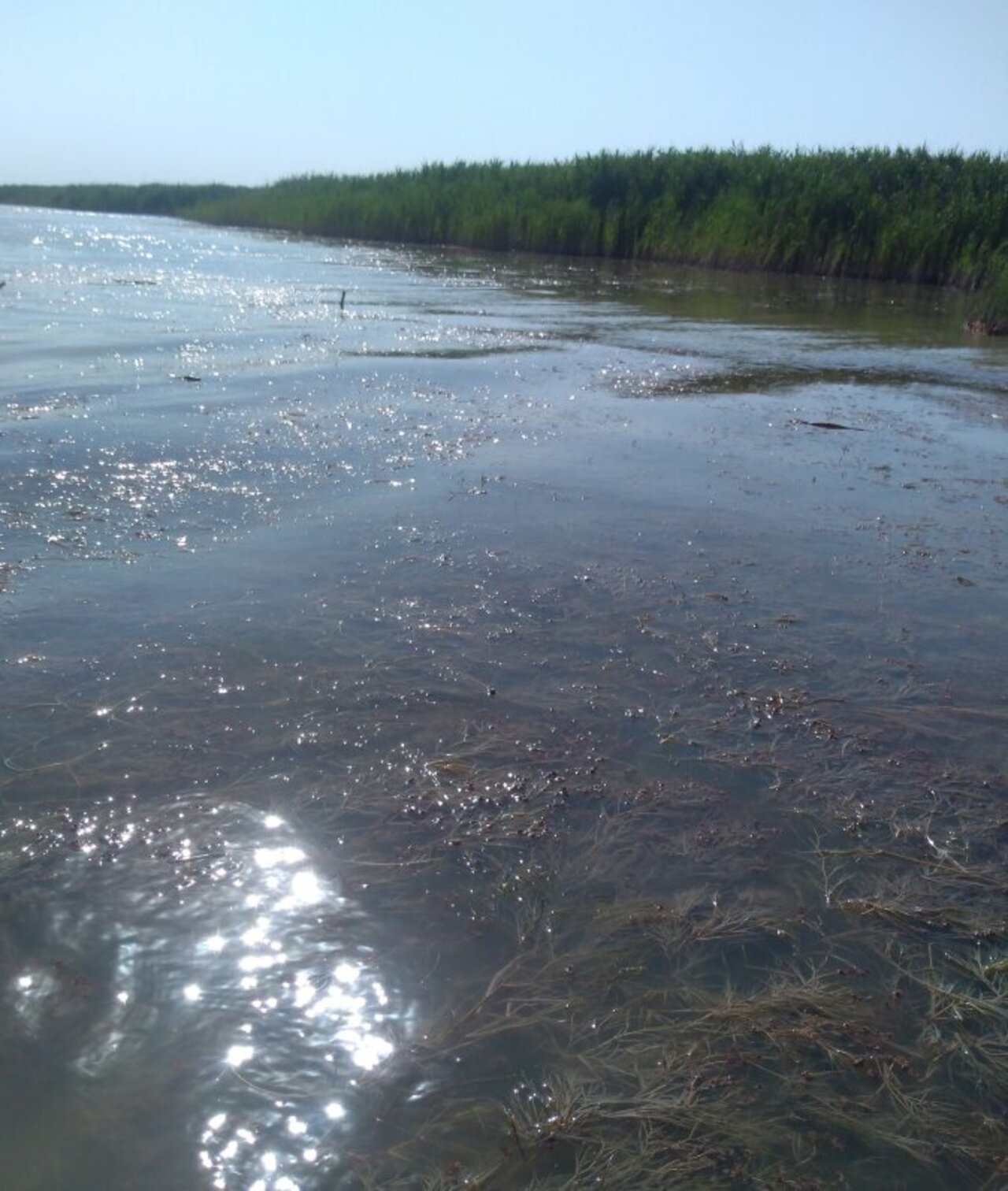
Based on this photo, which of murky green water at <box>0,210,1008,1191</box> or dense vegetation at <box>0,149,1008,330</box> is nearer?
murky green water at <box>0,210,1008,1191</box>

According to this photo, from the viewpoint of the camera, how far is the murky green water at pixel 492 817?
6.47ft

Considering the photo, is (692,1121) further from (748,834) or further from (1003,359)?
(1003,359)

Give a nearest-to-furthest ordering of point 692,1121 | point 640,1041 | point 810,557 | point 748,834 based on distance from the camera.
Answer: point 692,1121 < point 640,1041 < point 748,834 < point 810,557

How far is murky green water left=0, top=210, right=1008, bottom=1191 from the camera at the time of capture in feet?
6.47

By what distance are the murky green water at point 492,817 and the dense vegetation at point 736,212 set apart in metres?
12.7

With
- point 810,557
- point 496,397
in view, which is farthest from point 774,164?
point 810,557

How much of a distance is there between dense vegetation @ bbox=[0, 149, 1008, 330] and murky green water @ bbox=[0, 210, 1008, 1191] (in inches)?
501

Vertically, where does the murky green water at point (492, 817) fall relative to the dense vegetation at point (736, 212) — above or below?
below

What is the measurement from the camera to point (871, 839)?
289 centimetres

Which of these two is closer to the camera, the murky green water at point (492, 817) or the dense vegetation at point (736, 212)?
the murky green water at point (492, 817)

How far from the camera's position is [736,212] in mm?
25953

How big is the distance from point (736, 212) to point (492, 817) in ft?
84.6

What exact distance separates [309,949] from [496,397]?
6.86 meters

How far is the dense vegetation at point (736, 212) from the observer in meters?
23.1
